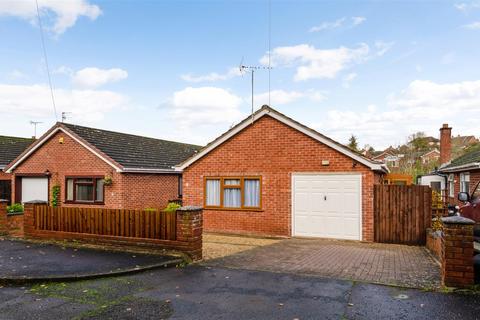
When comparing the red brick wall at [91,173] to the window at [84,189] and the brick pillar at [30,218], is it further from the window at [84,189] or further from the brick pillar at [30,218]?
the brick pillar at [30,218]

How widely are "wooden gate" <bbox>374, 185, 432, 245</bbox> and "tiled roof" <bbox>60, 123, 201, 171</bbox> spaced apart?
38.3 feet

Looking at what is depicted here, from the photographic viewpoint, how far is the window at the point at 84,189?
17.8 meters

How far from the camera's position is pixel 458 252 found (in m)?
6.18

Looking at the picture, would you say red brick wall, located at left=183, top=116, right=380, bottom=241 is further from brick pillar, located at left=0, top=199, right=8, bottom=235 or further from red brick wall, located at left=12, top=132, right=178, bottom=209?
brick pillar, located at left=0, top=199, right=8, bottom=235

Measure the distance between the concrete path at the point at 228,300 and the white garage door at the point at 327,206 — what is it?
18.6 feet

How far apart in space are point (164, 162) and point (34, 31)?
9586 mm

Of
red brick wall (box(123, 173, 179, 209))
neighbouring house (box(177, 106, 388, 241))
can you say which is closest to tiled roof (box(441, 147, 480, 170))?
neighbouring house (box(177, 106, 388, 241))

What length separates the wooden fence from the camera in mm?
9102

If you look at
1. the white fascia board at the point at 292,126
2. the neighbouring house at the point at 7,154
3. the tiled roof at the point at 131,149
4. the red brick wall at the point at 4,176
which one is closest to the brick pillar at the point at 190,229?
the white fascia board at the point at 292,126

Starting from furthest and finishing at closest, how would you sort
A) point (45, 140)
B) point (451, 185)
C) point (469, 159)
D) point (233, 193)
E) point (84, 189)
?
point (451, 185)
point (45, 140)
point (469, 159)
point (84, 189)
point (233, 193)

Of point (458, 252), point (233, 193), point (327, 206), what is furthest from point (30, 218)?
point (458, 252)

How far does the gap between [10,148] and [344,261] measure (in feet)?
78.5

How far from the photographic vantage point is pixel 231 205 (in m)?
14.0

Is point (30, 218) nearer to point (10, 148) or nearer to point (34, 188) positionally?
point (34, 188)
